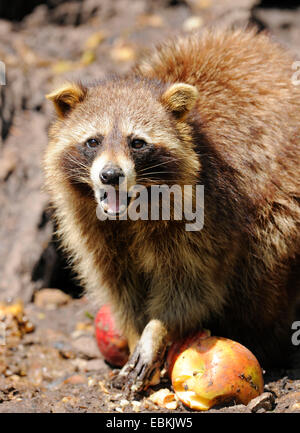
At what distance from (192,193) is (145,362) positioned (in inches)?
53.6

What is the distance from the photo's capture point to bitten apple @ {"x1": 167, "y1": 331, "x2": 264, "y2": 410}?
4.20m

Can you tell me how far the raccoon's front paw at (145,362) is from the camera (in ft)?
15.3

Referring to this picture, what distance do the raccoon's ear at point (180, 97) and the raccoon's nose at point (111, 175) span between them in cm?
83

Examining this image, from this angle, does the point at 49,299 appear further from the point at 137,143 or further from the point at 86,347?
the point at 137,143

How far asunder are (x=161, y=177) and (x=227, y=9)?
16.2 ft

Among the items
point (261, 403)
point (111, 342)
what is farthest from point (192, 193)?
point (111, 342)

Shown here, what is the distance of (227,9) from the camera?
8523mm

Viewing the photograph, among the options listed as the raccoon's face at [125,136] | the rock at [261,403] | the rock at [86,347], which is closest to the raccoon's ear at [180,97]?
the raccoon's face at [125,136]

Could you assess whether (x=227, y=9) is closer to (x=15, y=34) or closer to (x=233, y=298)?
(x=15, y=34)

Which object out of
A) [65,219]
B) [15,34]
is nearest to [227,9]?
[15,34]

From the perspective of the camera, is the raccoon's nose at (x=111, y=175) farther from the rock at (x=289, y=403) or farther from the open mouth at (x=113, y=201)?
the rock at (x=289, y=403)

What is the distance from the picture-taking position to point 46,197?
6.88 metres

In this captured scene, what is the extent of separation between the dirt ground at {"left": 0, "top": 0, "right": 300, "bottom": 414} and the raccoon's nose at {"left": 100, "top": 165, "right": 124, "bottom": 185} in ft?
5.72

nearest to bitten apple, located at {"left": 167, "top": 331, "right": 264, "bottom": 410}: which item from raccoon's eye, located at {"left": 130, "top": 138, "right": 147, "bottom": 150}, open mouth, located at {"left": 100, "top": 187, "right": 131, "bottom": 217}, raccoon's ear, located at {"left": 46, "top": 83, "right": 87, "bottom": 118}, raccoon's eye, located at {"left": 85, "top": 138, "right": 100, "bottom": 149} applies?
open mouth, located at {"left": 100, "top": 187, "right": 131, "bottom": 217}
